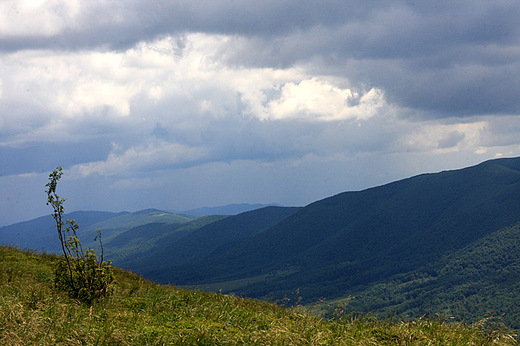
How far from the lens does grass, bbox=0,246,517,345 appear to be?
904 cm

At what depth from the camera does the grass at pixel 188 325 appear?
9.04 m

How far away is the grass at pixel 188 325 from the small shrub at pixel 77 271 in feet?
1.25

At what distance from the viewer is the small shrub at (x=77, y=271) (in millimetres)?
12664

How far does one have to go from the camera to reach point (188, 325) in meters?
10.9

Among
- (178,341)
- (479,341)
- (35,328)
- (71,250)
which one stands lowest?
(479,341)

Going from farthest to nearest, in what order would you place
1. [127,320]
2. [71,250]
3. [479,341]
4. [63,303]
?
[71,250] → [63,303] → [127,320] → [479,341]

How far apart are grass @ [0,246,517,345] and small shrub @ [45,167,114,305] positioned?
1.25 feet

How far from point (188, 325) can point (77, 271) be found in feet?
14.6

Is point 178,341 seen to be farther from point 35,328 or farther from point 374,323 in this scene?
point 374,323

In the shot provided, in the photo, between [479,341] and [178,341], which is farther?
[479,341]

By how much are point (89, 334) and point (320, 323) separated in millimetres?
6119

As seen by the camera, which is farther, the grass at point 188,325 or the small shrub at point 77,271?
the small shrub at point 77,271

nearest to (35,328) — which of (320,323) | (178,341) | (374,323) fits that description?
(178,341)

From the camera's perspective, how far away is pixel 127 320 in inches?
432
